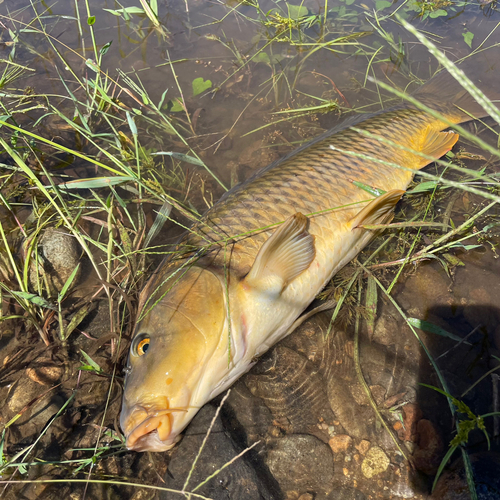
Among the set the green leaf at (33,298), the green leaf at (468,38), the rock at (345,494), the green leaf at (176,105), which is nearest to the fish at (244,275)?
the green leaf at (33,298)

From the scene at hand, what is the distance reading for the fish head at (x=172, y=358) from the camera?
5.46 ft

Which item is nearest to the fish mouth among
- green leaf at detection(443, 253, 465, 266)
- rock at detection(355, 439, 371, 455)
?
rock at detection(355, 439, 371, 455)

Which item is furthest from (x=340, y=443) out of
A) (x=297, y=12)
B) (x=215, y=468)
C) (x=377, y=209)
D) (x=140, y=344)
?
(x=297, y=12)

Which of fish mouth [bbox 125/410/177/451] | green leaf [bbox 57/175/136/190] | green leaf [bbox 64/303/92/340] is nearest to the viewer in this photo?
fish mouth [bbox 125/410/177/451]

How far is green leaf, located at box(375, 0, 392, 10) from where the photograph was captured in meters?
5.55

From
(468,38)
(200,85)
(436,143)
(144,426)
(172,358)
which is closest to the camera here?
(144,426)

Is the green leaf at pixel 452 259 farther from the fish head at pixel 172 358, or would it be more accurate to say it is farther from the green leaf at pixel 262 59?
the green leaf at pixel 262 59

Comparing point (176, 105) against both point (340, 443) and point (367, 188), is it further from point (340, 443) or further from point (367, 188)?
point (340, 443)

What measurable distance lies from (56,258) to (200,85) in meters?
3.03

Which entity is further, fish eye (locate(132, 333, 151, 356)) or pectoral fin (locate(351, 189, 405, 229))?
pectoral fin (locate(351, 189, 405, 229))

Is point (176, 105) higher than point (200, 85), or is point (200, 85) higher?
point (200, 85)

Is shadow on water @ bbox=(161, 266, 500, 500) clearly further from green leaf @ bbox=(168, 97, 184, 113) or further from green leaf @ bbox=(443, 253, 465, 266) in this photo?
green leaf @ bbox=(168, 97, 184, 113)

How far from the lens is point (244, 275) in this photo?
83.3 inches

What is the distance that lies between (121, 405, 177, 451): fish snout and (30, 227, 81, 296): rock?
1.42 m
